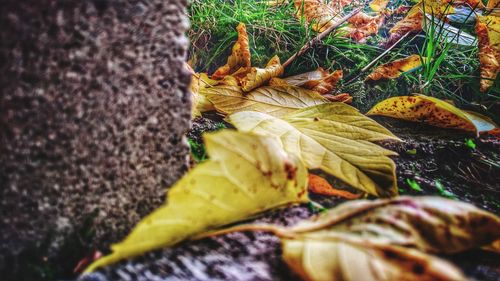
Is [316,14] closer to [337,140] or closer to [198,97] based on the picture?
[198,97]

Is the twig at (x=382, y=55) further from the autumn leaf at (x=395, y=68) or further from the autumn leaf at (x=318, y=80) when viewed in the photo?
the autumn leaf at (x=318, y=80)

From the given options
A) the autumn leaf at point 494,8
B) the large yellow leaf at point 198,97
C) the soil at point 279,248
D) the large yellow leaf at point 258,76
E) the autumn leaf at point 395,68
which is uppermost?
the autumn leaf at point 494,8

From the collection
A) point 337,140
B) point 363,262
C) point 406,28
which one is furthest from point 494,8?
point 363,262

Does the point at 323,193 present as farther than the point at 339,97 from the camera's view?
No

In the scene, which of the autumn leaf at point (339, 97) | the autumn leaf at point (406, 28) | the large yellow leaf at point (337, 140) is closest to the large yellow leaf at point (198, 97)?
the large yellow leaf at point (337, 140)

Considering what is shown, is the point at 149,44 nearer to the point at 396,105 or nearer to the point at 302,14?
the point at 396,105

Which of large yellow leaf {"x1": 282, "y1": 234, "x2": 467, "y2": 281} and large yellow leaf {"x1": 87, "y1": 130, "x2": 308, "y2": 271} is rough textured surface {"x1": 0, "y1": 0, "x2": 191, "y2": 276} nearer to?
large yellow leaf {"x1": 87, "y1": 130, "x2": 308, "y2": 271}

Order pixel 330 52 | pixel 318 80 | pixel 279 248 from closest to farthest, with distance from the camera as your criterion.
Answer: pixel 279 248, pixel 318 80, pixel 330 52

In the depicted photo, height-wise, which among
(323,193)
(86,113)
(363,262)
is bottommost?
(323,193)
